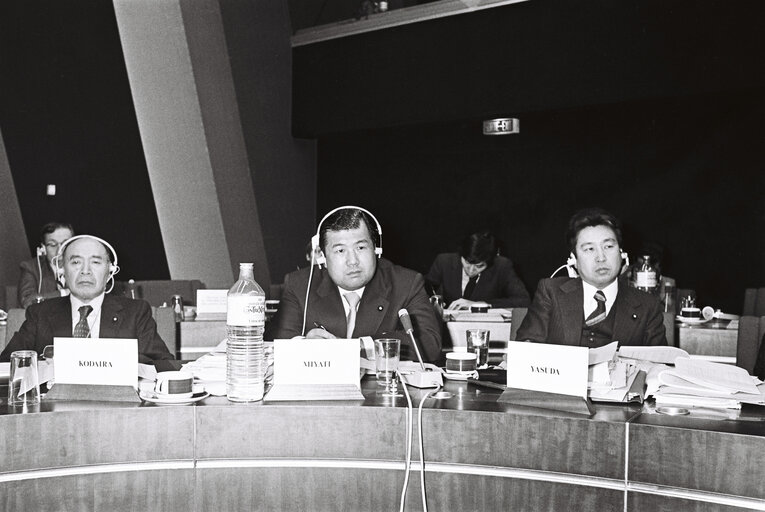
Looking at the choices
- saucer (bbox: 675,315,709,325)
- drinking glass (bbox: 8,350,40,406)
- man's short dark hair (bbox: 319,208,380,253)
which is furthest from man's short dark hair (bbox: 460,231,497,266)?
drinking glass (bbox: 8,350,40,406)

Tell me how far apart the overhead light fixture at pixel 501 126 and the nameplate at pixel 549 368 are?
4.51 metres

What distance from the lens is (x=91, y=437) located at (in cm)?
177

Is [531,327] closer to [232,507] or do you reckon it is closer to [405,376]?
[405,376]

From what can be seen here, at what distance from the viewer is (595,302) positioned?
9.24 ft

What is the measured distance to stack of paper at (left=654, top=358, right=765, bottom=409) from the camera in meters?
1.84

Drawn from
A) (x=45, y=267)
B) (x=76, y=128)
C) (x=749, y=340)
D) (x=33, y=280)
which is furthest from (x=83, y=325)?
(x=76, y=128)

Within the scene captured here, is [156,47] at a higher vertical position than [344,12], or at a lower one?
lower

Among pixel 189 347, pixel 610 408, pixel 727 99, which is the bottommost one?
pixel 189 347

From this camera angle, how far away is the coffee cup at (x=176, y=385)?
1.88 meters

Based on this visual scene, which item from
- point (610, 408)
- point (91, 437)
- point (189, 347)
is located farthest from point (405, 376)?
point (189, 347)

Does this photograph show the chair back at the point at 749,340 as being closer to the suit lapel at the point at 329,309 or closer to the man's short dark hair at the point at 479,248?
the suit lapel at the point at 329,309

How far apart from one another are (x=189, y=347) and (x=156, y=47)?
3.66 metres

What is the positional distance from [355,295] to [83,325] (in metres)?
0.95

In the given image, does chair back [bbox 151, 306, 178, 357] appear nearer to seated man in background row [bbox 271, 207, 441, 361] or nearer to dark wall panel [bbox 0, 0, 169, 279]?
seated man in background row [bbox 271, 207, 441, 361]
